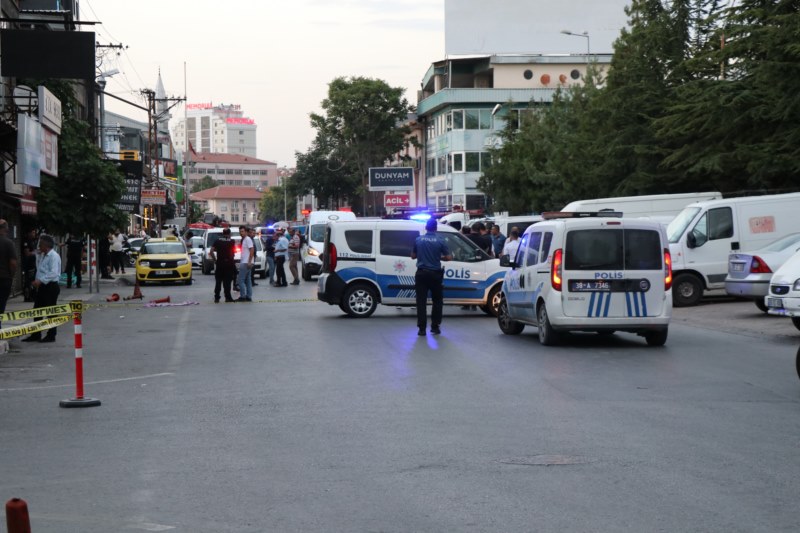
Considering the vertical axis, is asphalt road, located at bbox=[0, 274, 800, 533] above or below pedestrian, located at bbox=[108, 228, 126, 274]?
below

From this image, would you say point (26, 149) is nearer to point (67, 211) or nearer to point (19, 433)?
point (67, 211)

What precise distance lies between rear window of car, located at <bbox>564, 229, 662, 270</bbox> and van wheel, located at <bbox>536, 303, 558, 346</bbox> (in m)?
0.77

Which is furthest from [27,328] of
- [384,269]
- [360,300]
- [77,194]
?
[77,194]

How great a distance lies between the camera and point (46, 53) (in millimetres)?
25297

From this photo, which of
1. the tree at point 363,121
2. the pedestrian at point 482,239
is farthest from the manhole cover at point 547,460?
the tree at point 363,121

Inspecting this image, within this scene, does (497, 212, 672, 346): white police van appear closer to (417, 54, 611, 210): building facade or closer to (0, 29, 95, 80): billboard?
(0, 29, 95, 80): billboard

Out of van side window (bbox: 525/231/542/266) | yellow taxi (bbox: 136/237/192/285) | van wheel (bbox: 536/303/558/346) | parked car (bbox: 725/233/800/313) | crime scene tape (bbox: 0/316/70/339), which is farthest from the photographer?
yellow taxi (bbox: 136/237/192/285)

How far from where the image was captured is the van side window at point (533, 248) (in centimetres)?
Answer: 1712

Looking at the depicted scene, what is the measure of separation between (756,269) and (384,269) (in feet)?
22.5

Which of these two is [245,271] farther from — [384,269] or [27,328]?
[27,328]

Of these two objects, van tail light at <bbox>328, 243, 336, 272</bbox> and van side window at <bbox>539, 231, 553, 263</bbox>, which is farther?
van tail light at <bbox>328, 243, 336, 272</bbox>

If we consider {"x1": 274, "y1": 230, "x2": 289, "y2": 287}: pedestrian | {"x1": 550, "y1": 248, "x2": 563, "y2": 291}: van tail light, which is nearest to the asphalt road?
{"x1": 550, "y1": 248, "x2": 563, "y2": 291}: van tail light

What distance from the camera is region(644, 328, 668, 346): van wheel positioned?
1648 cm

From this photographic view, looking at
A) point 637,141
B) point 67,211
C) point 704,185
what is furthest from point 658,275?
point 637,141
